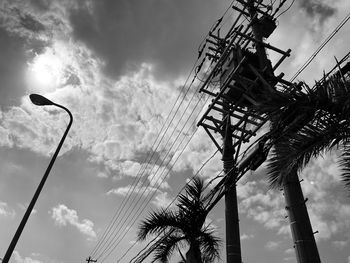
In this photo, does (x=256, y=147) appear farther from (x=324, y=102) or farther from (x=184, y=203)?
(x=324, y=102)

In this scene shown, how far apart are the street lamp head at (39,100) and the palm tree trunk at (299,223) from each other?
24.9 feet

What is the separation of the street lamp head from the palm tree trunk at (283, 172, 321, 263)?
7.59 m

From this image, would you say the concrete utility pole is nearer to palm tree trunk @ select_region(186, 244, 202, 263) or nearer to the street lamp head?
palm tree trunk @ select_region(186, 244, 202, 263)

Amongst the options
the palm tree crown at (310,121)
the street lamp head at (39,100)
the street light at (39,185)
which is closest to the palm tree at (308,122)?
the palm tree crown at (310,121)

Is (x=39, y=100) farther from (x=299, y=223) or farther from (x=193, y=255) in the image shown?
(x=299, y=223)

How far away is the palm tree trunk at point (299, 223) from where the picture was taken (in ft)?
20.5

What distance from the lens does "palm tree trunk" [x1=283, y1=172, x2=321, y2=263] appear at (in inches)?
245

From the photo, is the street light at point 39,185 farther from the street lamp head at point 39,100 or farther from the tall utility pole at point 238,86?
A: the tall utility pole at point 238,86

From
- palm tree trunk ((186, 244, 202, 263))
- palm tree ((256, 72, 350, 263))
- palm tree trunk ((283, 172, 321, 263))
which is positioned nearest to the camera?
palm tree ((256, 72, 350, 263))

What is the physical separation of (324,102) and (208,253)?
699 cm

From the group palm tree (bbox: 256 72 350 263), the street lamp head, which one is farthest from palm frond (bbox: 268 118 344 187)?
the street lamp head

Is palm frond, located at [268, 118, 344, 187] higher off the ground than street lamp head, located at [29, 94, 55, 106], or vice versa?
street lamp head, located at [29, 94, 55, 106]

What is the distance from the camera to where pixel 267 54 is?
1220cm

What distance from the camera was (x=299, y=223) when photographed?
6.47 metres
